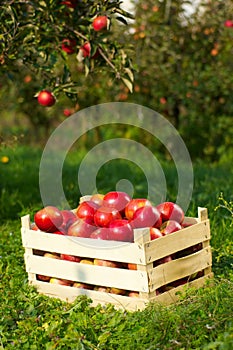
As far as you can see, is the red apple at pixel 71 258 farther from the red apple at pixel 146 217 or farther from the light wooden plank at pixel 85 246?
the red apple at pixel 146 217

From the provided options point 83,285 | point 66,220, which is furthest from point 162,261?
point 66,220

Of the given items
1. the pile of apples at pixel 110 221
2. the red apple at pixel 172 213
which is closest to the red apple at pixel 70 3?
the pile of apples at pixel 110 221

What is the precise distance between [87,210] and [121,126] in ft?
16.5

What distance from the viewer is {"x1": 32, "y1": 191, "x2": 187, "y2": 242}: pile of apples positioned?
285 cm

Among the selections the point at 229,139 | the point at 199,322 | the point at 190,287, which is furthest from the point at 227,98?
the point at 199,322

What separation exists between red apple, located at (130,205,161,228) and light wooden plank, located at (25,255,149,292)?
22 centimetres

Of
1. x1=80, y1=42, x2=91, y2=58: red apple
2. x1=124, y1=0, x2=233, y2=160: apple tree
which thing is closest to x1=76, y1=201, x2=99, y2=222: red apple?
x1=80, y1=42, x2=91, y2=58: red apple

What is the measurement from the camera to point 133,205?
116 inches

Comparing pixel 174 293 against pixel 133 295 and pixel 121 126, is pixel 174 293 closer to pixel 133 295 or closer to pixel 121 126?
pixel 133 295

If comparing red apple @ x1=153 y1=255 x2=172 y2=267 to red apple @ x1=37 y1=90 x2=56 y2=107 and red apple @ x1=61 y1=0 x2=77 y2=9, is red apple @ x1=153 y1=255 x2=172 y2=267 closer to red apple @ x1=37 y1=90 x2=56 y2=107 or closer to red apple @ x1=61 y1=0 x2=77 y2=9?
red apple @ x1=37 y1=90 x2=56 y2=107

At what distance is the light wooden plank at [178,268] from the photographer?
9.03 ft

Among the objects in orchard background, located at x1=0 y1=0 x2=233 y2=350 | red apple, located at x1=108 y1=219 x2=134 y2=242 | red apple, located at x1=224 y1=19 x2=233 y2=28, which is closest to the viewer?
orchard background, located at x1=0 y1=0 x2=233 y2=350

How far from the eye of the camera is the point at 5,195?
4.85 m

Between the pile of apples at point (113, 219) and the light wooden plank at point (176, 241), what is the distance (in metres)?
0.04
